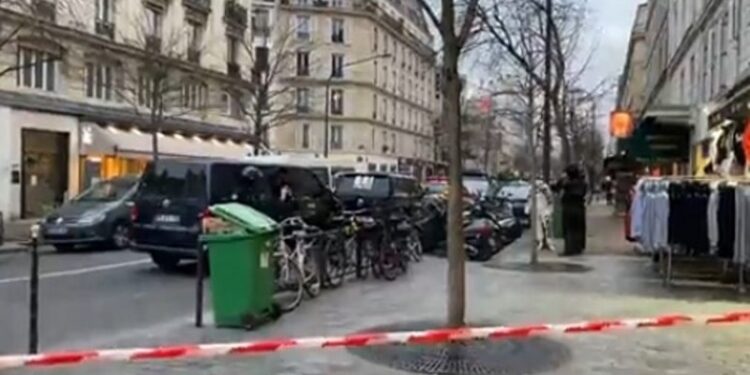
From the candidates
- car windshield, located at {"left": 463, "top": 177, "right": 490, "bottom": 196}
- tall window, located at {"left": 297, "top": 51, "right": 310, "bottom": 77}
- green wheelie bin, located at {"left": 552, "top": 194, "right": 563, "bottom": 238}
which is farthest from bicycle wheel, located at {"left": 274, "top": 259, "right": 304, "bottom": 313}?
tall window, located at {"left": 297, "top": 51, "right": 310, "bottom": 77}

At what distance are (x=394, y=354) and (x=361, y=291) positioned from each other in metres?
4.58

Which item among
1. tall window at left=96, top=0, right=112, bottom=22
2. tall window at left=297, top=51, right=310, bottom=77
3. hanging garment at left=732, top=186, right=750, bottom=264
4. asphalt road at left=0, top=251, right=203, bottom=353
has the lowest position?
asphalt road at left=0, top=251, right=203, bottom=353

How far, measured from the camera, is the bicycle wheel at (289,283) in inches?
455

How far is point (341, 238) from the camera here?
1381 centimetres

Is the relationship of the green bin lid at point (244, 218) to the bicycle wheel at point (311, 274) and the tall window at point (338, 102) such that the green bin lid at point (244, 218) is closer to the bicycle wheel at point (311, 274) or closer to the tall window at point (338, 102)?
the bicycle wheel at point (311, 274)

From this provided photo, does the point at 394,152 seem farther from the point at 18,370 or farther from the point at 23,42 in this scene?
the point at 18,370

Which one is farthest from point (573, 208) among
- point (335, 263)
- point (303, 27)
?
point (303, 27)

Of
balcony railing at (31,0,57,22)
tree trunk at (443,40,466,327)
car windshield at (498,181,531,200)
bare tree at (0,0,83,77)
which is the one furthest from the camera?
car windshield at (498,181,531,200)

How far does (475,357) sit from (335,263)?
531 centimetres

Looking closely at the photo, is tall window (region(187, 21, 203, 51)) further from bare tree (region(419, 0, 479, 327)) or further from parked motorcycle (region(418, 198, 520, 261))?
bare tree (region(419, 0, 479, 327))

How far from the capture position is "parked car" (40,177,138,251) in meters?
20.8

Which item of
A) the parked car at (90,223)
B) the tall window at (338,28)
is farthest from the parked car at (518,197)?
the tall window at (338,28)

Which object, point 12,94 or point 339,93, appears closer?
point 12,94

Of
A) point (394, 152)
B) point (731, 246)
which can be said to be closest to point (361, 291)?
point (731, 246)
